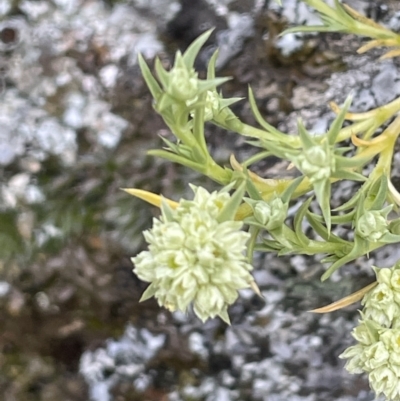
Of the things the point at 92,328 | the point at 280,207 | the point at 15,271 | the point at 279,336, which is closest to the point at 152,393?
the point at 92,328

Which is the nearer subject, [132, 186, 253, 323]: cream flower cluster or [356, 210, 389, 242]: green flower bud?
[132, 186, 253, 323]: cream flower cluster

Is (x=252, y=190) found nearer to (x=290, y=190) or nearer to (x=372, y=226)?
(x=290, y=190)

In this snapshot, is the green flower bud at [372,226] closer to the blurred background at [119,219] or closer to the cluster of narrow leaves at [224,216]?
the cluster of narrow leaves at [224,216]

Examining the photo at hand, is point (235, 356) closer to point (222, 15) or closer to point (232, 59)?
point (232, 59)

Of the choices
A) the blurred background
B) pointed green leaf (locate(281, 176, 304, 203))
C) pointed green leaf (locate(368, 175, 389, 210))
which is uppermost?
pointed green leaf (locate(281, 176, 304, 203))

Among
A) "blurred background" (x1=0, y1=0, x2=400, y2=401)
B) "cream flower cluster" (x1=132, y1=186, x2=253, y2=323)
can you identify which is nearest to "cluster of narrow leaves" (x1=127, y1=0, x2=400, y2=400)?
"cream flower cluster" (x1=132, y1=186, x2=253, y2=323)

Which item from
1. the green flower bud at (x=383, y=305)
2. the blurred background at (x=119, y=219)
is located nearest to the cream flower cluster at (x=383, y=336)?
the green flower bud at (x=383, y=305)

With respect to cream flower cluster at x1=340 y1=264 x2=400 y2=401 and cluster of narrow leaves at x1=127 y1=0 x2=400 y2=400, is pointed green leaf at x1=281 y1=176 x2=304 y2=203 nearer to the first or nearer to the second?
cluster of narrow leaves at x1=127 y1=0 x2=400 y2=400

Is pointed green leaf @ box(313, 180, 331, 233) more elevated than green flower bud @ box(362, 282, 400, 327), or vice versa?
pointed green leaf @ box(313, 180, 331, 233)
